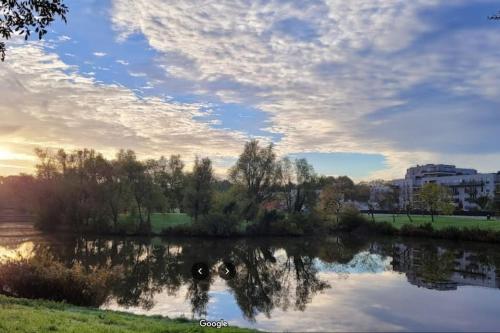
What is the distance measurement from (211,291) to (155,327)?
13020mm

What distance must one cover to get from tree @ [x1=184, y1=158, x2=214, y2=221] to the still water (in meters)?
16.7

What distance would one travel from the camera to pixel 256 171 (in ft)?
242

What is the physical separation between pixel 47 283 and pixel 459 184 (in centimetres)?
14346

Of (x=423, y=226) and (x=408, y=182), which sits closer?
(x=423, y=226)

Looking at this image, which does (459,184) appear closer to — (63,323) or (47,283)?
(47,283)

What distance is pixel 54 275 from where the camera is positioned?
16328mm

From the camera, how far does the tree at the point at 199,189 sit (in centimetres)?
6731

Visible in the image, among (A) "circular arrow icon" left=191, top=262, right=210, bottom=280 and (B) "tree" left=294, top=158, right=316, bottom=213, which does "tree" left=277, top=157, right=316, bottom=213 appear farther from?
(A) "circular arrow icon" left=191, top=262, right=210, bottom=280

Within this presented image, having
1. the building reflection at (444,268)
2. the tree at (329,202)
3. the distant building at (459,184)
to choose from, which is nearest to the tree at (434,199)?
the tree at (329,202)

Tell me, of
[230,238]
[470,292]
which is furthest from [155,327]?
[230,238]

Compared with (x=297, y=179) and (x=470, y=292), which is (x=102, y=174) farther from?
(x=470, y=292)

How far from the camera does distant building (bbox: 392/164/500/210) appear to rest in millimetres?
129500

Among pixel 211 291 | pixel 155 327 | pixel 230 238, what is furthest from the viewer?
pixel 230 238

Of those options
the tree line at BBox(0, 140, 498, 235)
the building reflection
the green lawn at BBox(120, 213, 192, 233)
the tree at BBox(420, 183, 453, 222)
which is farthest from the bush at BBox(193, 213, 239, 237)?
the tree at BBox(420, 183, 453, 222)
